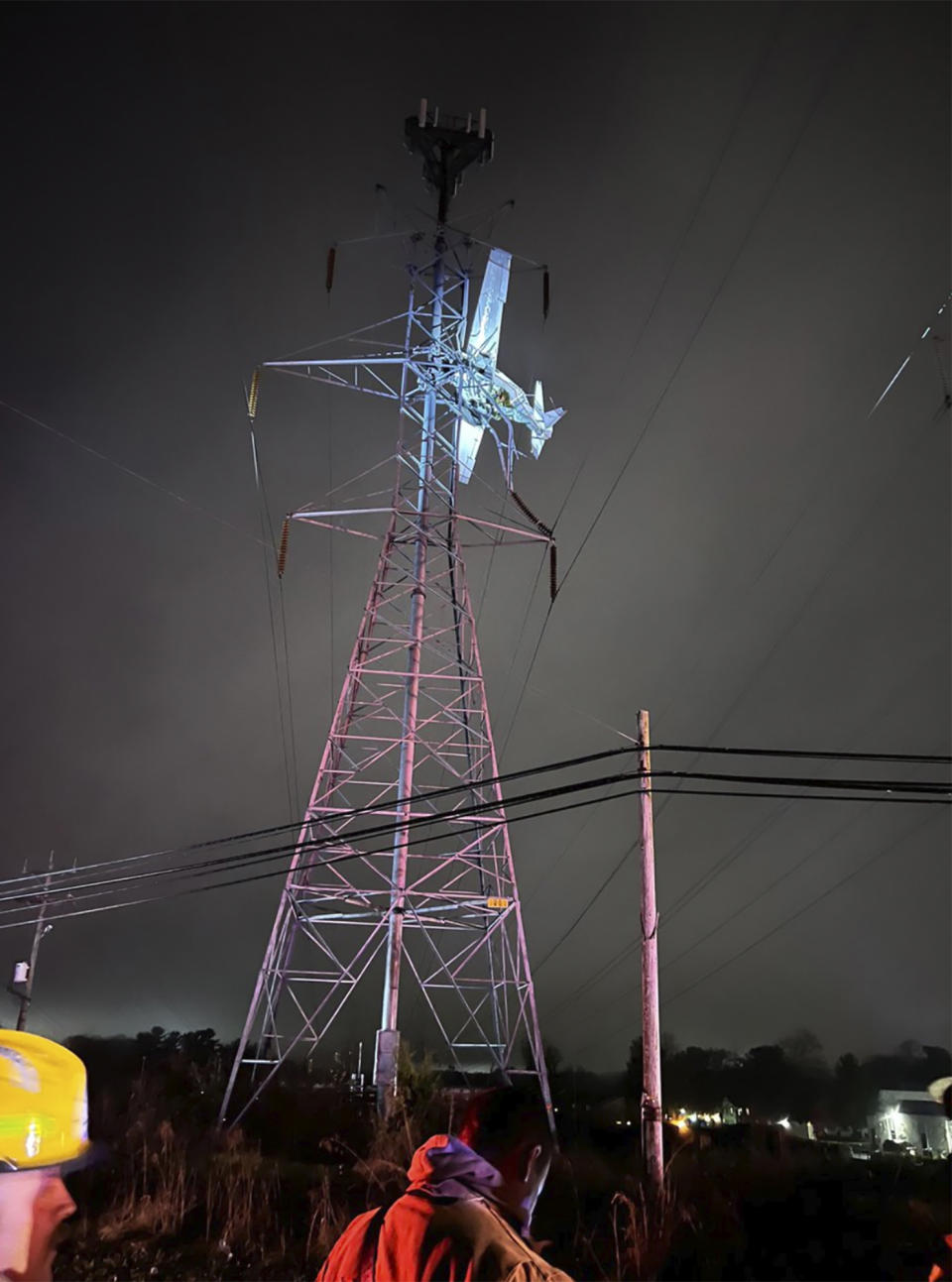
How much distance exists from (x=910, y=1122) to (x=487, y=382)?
60.8 m

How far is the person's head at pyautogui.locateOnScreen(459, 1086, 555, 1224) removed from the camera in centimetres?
321

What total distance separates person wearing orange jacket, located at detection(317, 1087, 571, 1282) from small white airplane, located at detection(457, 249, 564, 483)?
→ 18552mm

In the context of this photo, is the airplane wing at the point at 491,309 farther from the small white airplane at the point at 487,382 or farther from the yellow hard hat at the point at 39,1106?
the yellow hard hat at the point at 39,1106

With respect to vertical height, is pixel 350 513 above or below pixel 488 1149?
above

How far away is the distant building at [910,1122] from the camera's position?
180 feet

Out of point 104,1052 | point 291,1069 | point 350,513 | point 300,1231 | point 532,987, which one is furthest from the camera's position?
point 104,1052

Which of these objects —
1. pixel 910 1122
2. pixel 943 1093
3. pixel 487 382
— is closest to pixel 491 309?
pixel 487 382

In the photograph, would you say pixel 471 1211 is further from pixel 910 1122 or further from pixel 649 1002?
pixel 910 1122

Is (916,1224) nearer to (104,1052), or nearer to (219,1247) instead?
(219,1247)

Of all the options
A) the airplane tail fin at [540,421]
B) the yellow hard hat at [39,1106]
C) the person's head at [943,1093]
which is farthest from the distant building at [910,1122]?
the yellow hard hat at [39,1106]

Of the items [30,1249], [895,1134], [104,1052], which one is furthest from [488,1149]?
[895,1134]

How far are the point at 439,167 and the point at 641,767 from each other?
17.4m

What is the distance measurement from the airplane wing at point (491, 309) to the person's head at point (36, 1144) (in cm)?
1889

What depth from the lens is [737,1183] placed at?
1166cm
